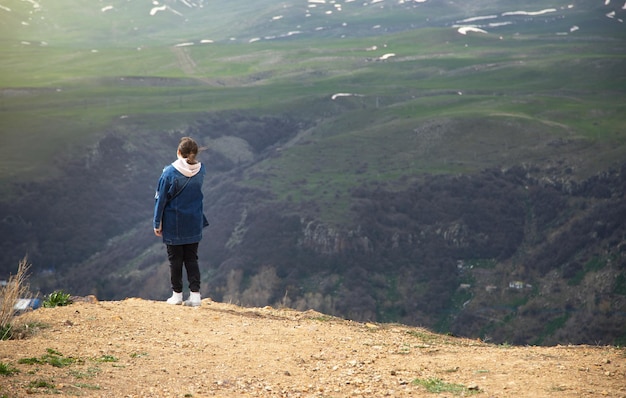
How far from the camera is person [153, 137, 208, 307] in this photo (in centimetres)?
1370

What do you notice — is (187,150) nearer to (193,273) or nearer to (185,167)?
(185,167)

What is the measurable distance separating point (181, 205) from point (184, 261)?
1.06 meters

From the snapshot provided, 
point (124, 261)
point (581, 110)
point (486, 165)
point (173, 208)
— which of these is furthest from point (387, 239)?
point (173, 208)

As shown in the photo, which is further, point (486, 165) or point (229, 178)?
point (229, 178)

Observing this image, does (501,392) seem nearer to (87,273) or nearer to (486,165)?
(87,273)

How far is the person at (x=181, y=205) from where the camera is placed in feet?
45.0

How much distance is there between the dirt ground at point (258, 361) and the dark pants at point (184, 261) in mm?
828

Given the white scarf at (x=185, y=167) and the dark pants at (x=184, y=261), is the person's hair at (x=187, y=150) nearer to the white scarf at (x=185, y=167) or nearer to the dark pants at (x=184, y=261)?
the white scarf at (x=185, y=167)

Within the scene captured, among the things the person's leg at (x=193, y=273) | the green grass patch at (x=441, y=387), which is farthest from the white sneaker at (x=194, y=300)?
the green grass patch at (x=441, y=387)

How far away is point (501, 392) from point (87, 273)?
7424cm

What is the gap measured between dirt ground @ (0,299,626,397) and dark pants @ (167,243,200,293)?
0.83m

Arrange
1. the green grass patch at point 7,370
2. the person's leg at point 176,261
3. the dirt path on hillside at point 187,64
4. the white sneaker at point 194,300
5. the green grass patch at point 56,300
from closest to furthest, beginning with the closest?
the green grass patch at point 7,370 → the green grass patch at point 56,300 → the person's leg at point 176,261 → the white sneaker at point 194,300 → the dirt path on hillside at point 187,64

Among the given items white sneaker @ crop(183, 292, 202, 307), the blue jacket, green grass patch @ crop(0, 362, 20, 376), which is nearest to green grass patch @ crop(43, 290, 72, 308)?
the blue jacket

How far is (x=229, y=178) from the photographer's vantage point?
102 meters
